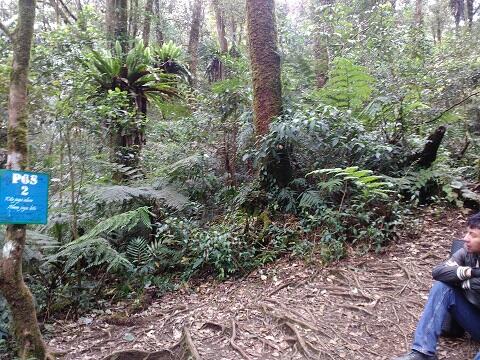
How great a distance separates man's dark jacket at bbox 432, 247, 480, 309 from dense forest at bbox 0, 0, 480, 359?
160 cm

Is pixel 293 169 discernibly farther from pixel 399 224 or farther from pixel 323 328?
pixel 323 328

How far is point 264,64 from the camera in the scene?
6.30m

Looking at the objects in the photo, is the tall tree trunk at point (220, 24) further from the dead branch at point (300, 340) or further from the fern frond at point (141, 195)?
the dead branch at point (300, 340)

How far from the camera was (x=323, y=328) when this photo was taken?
146 inches

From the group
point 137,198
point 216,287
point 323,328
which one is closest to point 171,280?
point 216,287

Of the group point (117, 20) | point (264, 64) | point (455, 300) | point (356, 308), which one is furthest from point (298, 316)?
point (117, 20)

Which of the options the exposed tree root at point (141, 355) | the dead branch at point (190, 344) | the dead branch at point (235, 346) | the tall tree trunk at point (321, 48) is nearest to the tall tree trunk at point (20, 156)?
the exposed tree root at point (141, 355)

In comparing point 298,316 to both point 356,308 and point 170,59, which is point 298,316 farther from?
point 170,59

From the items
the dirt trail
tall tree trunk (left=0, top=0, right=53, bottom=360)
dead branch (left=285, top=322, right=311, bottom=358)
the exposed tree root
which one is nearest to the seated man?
the dirt trail

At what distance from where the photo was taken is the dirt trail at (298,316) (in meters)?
3.49

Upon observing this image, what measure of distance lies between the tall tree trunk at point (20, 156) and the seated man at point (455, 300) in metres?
2.72

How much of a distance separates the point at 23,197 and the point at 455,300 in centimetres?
319

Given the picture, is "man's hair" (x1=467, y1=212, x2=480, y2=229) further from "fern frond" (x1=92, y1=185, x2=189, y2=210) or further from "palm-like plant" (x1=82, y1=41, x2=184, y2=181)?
"palm-like plant" (x1=82, y1=41, x2=184, y2=181)

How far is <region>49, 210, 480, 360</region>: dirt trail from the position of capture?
349cm
